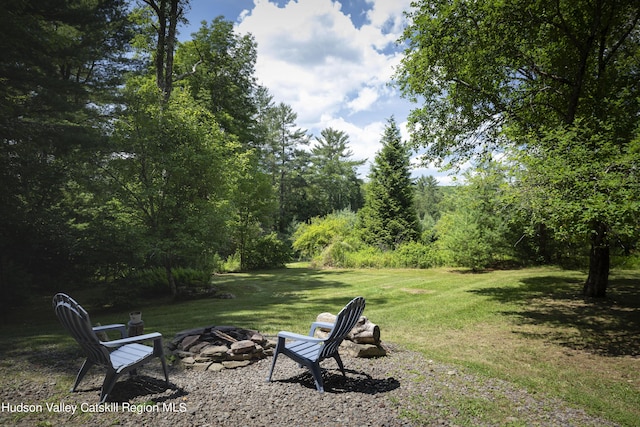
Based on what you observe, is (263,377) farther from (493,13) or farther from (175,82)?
(175,82)

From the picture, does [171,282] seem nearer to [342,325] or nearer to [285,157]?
[342,325]

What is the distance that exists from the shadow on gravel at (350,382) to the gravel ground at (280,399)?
1cm

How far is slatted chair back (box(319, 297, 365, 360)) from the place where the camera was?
3.78 meters

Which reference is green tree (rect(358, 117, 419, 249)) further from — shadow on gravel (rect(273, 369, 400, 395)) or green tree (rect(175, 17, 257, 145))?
shadow on gravel (rect(273, 369, 400, 395))

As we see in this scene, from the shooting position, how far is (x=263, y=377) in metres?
4.09

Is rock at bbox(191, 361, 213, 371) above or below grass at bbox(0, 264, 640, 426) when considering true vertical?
above

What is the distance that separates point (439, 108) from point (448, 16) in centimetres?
253

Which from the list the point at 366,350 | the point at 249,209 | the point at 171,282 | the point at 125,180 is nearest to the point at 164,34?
the point at 125,180

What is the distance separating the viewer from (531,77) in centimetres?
957

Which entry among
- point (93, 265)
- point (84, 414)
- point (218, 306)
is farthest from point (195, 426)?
point (93, 265)

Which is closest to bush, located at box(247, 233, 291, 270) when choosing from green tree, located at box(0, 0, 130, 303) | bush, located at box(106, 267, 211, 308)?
bush, located at box(106, 267, 211, 308)

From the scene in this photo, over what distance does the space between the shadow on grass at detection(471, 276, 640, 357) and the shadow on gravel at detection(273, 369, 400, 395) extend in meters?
3.94

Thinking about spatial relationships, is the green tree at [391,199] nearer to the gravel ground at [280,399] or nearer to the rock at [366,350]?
the rock at [366,350]

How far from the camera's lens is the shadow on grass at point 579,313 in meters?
6.07
